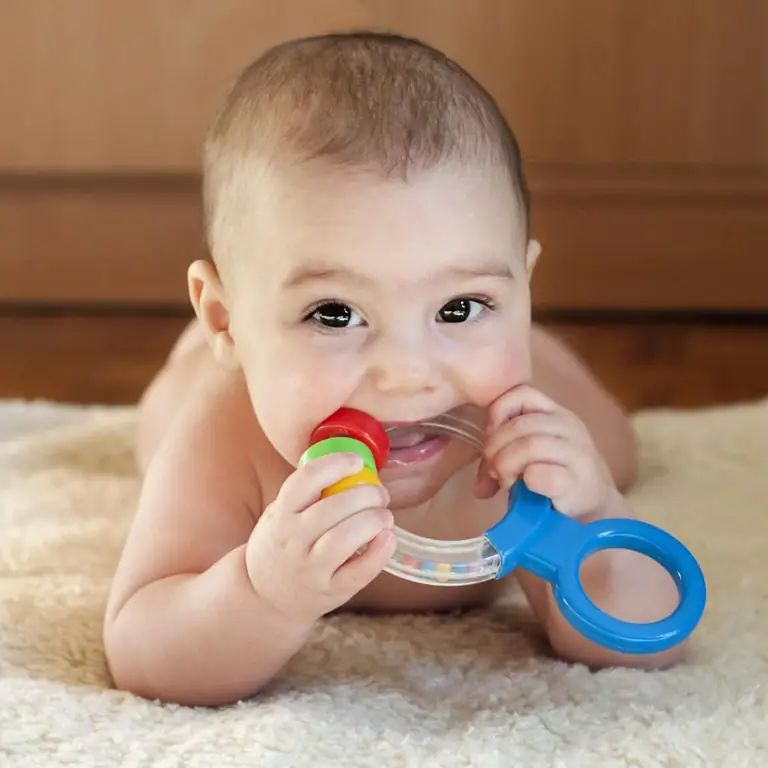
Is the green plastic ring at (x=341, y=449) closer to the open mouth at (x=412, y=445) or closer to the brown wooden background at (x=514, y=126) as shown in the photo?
the open mouth at (x=412, y=445)

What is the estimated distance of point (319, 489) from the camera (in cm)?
59

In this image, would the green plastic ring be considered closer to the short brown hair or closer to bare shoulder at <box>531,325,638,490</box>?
the short brown hair

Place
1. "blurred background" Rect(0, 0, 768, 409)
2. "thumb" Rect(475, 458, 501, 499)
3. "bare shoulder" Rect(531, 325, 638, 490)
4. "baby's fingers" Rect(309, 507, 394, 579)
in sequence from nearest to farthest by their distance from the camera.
Answer: "baby's fingers" Rect(309, 507, 394, 579) < "thumb" Rect(475, 458, 501, 499) < "bare shoulder" Rect(531, 325, 638, 490) < "blurred background" Rect(0, 0, 768, 409)

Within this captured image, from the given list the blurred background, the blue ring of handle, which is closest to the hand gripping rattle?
the blue ring of handle

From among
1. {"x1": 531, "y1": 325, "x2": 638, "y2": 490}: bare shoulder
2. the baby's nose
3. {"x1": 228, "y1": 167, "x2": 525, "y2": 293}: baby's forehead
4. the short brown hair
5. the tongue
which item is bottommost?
{"x1": 531, "y1": 325, "x2": 638, "y2": 490}: bare shoulder

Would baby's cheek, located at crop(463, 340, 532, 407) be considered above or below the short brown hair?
below

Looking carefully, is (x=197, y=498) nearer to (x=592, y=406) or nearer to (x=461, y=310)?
(x=461, y=310)

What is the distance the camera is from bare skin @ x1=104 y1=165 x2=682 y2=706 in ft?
1.96

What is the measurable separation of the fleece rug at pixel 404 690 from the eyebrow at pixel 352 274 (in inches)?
9.3

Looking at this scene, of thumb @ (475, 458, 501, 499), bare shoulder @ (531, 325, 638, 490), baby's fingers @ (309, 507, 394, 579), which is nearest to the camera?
baby's fingers @ (309, 507, 394, 579)

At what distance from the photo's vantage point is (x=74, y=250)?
1795mm

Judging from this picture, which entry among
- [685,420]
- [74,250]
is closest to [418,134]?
[685,420]

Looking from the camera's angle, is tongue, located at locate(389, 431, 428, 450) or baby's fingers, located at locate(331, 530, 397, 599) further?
tongue, located at locate(389, 431, 428, 450)

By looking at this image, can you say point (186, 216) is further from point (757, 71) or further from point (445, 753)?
point (445, 753)
